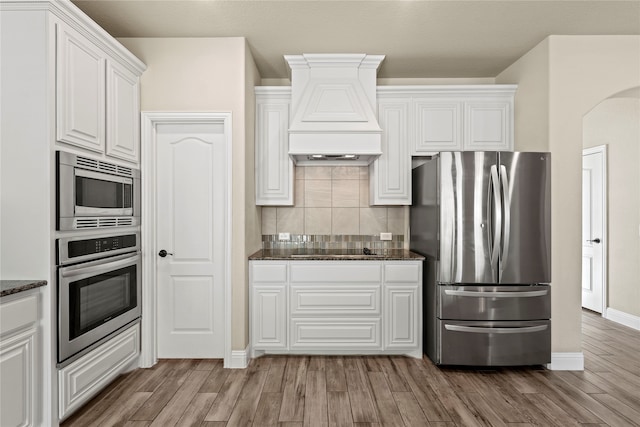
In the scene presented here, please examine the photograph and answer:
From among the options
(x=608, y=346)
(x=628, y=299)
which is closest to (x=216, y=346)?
(x=608, y=346)

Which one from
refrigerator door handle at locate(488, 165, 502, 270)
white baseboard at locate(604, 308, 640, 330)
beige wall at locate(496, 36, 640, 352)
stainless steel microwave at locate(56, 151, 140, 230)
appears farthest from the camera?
white baseboard at locate(604, 308, 640, 330)

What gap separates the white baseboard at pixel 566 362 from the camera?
10.4ft

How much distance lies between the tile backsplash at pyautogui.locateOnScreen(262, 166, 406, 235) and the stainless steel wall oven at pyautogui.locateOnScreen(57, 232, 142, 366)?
1.52m

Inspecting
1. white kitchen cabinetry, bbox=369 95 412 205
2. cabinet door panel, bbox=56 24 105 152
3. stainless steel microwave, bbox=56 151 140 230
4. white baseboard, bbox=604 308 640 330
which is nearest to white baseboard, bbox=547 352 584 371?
white baseboard, bbox=604 308 640 330

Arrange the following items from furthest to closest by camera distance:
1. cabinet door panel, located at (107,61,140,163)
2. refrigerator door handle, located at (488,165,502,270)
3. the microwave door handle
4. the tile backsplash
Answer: the tile backsplash → refrigerator door handle, located at (488,165,502,270) → cabinet door panel, located at (107,61,140,163) → the microwave door handle

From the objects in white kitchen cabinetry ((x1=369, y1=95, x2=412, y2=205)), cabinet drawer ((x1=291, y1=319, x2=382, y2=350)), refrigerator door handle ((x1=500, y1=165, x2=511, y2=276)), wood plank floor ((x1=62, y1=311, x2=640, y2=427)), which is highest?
white kitchen cabinetry ((x1=369, y1=95, x2=412, y2=205))

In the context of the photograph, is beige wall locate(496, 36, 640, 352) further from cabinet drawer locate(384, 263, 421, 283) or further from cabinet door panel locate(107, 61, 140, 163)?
cabinet door panel locate(107, 61, 140, 163)

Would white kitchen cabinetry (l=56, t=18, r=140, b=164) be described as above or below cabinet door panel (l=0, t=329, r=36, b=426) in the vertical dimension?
above

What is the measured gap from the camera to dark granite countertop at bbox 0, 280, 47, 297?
1.83 m

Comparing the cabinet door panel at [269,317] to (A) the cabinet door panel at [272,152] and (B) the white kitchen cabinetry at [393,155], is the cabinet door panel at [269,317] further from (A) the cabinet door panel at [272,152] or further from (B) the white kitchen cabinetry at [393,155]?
(B) the white kitchen cabinetry at [393,155]

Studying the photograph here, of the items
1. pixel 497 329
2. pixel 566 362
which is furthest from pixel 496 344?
pixel 566 362

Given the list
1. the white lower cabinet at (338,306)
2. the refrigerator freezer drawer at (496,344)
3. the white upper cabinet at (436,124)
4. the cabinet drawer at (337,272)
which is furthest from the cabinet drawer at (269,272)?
the white upper cabinet at (436,124)

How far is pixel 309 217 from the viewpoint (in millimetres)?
4129

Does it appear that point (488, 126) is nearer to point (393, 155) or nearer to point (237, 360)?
point (393, 155)
